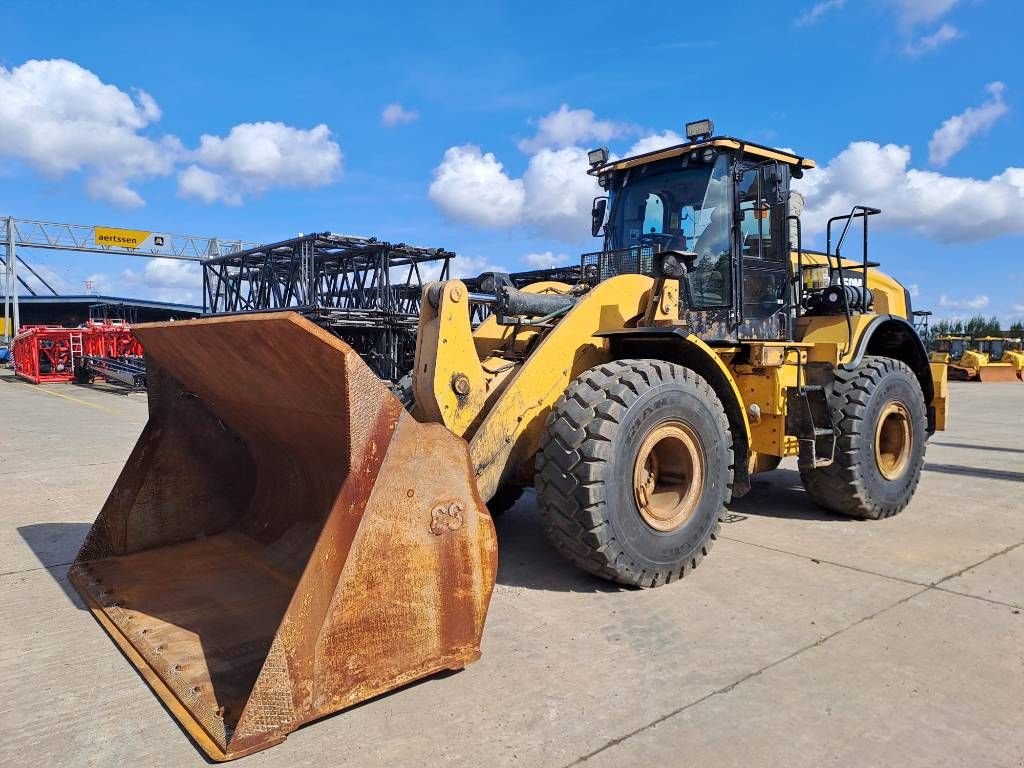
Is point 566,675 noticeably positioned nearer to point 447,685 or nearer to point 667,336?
point 447,685

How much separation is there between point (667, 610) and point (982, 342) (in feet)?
113

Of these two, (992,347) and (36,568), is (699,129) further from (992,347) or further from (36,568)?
(992,347)

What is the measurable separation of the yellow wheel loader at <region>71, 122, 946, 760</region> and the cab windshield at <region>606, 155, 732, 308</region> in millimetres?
15

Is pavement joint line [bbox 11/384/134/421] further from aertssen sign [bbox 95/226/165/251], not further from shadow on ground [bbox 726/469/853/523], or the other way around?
aertssen sign [bbox 95/226/165/251]

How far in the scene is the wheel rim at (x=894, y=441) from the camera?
5938mm

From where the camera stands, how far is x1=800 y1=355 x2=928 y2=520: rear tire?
5.52 m

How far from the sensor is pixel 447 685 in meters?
3.00

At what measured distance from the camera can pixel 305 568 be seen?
271 centimetres

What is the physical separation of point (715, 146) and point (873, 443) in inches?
98.7

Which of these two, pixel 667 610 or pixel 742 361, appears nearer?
pixel 667 610

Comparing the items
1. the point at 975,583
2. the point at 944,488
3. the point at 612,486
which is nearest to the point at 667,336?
the point at 612,486

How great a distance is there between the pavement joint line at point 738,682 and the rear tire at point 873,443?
1535 mm

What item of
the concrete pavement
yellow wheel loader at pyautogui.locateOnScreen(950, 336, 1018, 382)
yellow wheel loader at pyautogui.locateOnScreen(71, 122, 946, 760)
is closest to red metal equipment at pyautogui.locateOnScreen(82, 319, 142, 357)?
the concrete pavement

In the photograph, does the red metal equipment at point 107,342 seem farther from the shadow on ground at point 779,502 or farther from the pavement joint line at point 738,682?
the pavement joint line at point 738,682
